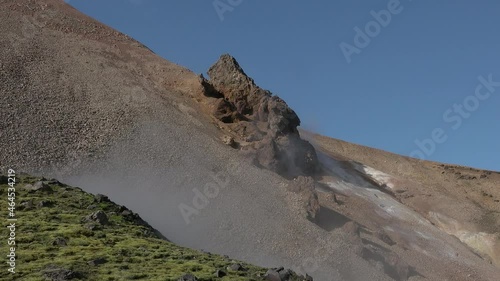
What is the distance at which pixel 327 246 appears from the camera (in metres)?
46.7

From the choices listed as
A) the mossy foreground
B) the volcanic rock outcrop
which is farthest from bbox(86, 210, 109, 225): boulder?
the volcanic rock outcrop

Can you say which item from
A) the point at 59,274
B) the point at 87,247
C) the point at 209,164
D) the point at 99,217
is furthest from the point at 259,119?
the point at 59,274

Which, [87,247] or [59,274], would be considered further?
[87,247]

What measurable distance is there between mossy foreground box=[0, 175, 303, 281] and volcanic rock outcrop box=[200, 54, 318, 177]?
2970 centimetres

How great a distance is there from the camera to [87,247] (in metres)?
24.2

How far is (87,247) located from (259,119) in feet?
153

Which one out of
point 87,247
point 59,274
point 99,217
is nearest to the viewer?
point 59,274

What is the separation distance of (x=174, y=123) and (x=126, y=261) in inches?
1460

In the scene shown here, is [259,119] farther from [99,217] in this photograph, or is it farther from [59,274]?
[59,274]

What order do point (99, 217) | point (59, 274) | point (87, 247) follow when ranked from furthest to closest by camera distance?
point (99, 217) → point (87, 247) → point (59, 274)

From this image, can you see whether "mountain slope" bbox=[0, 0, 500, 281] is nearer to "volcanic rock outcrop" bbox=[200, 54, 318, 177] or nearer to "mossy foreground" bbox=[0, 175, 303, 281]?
"volcanic rock outcrop" bbox=[200, 54, 318, 177]

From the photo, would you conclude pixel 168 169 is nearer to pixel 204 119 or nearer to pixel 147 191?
pixel 147 191

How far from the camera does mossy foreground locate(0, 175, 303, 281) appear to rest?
21125mm

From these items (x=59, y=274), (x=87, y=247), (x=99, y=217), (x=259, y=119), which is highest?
(x=259, y=119)
